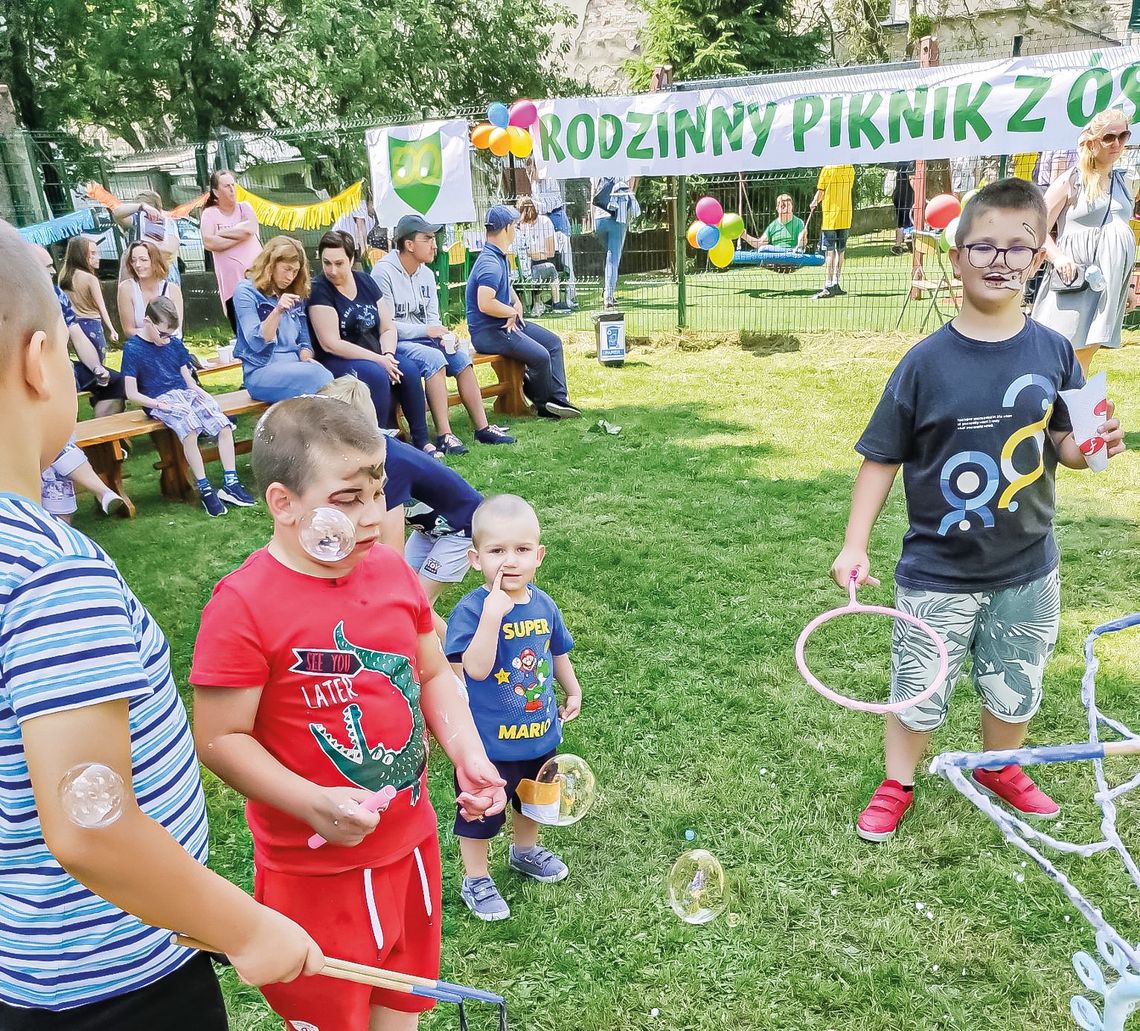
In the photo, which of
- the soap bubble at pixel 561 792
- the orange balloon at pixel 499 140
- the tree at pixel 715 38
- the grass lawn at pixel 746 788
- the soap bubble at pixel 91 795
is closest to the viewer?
the soap bubble at pixel 91 795

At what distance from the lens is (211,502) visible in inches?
242

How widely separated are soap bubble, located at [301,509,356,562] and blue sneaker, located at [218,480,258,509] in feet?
16.2

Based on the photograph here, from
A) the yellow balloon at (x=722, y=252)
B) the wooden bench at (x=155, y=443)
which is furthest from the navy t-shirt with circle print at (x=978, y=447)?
the yellow balloon at (x=722, y=252)

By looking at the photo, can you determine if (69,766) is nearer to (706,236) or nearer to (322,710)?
(322,710)

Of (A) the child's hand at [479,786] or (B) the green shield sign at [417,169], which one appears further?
(B) the green shield sign at [417,169]

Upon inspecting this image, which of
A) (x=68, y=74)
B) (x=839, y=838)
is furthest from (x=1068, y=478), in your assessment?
(x=68, y=74)

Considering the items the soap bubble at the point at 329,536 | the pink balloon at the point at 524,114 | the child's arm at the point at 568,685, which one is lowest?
the child's arm at the point at 568,685

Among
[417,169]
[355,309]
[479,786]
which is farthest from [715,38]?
[479,786]

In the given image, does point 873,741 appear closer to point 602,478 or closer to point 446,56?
point 602,478

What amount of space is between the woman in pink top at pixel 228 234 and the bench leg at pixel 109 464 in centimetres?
254

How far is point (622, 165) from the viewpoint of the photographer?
32.7 ft

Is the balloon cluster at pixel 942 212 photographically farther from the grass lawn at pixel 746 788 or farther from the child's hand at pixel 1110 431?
the child's hand at pixel 1110 431

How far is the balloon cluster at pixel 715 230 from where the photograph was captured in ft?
34.4

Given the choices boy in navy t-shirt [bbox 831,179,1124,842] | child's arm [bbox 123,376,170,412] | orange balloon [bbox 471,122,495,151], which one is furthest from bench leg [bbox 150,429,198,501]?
orange balloon [bbox 471,122,495,151]
